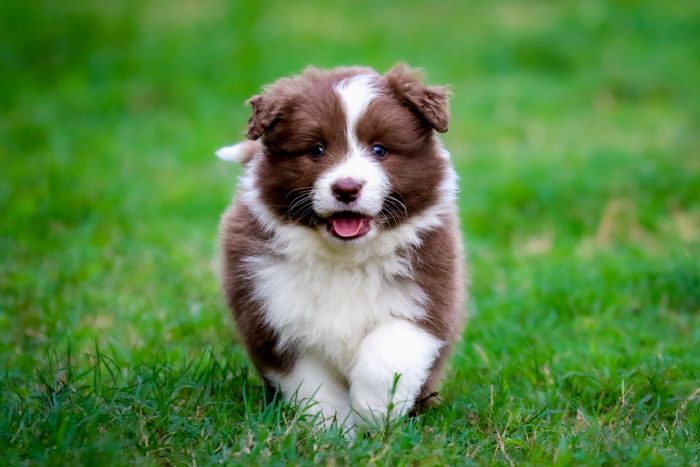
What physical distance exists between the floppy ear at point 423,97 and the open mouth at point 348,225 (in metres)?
0.51

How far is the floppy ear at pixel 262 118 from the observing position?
169 inches

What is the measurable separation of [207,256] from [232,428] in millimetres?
3246

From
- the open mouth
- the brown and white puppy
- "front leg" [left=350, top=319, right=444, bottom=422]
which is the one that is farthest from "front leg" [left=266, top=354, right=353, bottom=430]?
the open mouth

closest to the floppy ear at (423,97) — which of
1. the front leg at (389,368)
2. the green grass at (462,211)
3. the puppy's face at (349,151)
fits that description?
the puppy's face at (349,151)

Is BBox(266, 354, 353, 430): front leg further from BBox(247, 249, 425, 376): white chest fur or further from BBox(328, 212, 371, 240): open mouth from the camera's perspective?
BBox(328, 212, 371, 240): open mouth

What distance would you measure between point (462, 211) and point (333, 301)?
401 centimetres

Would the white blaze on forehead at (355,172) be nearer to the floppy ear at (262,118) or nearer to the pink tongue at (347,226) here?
the pink tongue at (347,226)

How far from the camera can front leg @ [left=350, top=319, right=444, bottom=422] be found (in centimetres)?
418

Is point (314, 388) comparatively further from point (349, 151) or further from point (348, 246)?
point (349, 151)

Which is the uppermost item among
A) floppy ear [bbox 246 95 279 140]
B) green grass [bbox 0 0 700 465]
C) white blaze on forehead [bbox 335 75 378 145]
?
white blaze on forehead [bbox 335 75 378 145]

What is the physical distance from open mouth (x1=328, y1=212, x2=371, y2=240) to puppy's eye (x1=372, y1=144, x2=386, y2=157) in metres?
0.27

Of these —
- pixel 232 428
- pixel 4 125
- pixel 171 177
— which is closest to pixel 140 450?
pixel 232 428

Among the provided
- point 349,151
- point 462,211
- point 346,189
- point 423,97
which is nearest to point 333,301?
point 346,189

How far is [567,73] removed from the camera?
1204 centimetres
